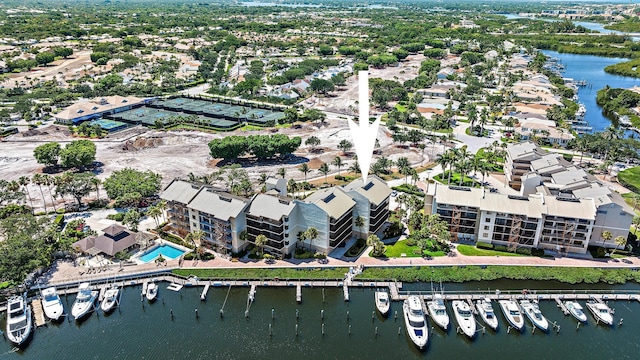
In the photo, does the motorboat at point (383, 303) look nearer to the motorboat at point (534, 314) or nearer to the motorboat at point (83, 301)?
the motorboat at point (534, 314)

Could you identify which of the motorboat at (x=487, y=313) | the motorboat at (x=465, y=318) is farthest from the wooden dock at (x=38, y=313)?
the motorboat at (x=487, y=313)

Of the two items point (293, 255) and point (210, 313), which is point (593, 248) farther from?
point (210, 313)

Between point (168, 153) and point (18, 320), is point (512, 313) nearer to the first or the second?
point (18, 320)

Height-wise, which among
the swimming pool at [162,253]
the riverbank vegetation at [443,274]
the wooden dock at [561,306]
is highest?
the riverbank vegetation at [443,274]

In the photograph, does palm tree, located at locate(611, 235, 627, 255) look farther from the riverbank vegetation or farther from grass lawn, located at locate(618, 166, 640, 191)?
grass lawn, located at locate(618, 166, 640, 191)

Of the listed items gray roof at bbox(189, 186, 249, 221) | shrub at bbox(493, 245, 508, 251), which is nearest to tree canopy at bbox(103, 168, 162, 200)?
gray roof at bbox(189, 186, 249, 221)

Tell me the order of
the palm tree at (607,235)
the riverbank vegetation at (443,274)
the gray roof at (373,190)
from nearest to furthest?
the riverbank vegetation at (443,274) → the palm tree at (607,235) → the gray roof at (373,190)
